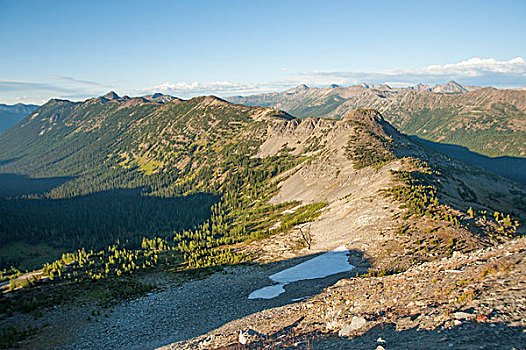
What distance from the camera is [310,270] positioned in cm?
4966

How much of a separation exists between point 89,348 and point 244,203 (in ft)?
429

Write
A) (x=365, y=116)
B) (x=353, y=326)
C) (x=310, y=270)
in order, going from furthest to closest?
(x=365, y=116)
(x=310, y=270)
(x=353, y=326)

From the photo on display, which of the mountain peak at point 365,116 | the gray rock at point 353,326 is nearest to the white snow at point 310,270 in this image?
the gray rock at point 353,326

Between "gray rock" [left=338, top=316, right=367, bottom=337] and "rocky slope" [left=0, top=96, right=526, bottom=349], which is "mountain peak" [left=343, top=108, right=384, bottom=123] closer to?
"rocky slope" [left=0, top=96, right=526, bottom=349]

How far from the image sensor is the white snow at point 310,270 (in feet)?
141

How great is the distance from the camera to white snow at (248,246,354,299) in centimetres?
4299

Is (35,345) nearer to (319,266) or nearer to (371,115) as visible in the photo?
(319,266)

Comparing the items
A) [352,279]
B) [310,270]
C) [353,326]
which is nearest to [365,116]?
[310,270]

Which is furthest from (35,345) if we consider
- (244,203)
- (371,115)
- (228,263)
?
(371,115)

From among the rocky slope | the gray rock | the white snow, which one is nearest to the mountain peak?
the rocky slope

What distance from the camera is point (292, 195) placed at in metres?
132

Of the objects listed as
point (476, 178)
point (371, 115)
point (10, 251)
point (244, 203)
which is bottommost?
point (10, 251)

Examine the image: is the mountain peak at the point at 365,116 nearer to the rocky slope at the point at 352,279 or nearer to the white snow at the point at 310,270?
the rocky slope at the point at 352,279

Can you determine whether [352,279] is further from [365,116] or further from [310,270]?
[365,116]
